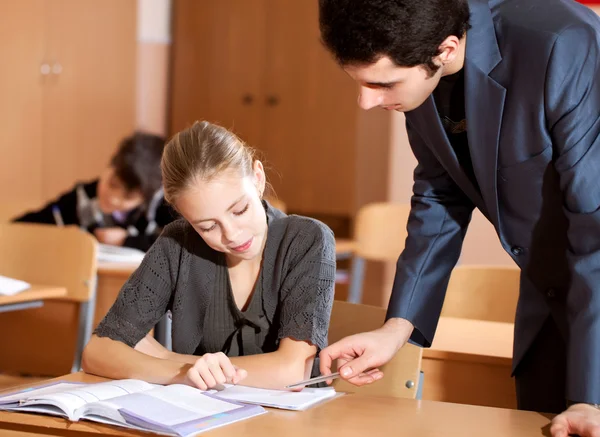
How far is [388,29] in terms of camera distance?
1.24 metres

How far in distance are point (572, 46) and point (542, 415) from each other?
548mm

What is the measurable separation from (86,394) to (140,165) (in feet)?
8.04

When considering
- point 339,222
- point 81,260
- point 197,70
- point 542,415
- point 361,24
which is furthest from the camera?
point 197,70

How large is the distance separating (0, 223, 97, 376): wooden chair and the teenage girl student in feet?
3.42

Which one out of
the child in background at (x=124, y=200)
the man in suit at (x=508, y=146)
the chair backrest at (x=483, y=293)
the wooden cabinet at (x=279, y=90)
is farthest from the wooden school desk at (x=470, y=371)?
the wooden cabinet at (x=279, y=90)

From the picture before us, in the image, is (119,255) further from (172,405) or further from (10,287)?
(172,405)

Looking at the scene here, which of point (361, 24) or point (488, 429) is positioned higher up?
point (361, 24)

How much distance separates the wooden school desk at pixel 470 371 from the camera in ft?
6.79

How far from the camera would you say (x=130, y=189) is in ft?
12.3

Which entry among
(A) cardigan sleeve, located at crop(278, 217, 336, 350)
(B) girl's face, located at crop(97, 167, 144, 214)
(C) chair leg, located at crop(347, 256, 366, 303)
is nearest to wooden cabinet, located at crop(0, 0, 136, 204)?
(B) girl's face, located at crop(97, 167, 144, 214)

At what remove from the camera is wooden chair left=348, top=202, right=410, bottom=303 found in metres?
3.75

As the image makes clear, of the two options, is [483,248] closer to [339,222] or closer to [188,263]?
[339,222]

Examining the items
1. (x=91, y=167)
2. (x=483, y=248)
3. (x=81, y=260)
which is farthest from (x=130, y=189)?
(x=91, y=167)

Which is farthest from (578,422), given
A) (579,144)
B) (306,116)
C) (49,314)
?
(306,116)
